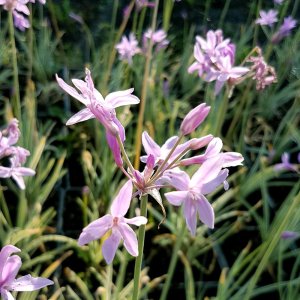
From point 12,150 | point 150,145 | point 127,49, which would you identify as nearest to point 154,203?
point 127,49

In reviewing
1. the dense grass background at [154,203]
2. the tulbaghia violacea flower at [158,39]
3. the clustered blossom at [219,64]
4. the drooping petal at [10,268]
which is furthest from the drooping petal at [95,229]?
the tulbaghia violacea flower at [158,39]

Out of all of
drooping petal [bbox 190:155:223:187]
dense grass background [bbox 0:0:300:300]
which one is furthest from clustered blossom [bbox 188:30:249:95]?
drooping petal [bbox 190:155:223:187]

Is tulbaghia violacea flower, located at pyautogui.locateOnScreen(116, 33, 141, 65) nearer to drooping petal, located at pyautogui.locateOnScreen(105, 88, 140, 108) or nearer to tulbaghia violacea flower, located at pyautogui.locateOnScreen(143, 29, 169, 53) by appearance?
tulbaghia violacea flower, located at pyautogui.locateOnScreen(143, 29, 169, 53)

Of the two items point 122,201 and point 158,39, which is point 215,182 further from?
point 158,39

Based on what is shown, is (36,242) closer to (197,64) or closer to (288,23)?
(197,64)

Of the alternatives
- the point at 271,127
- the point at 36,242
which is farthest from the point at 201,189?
the point at 271,127

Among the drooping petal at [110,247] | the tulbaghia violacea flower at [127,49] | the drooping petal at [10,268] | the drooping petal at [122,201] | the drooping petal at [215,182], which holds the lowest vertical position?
the tulbaghia violacea flower at [127,49]

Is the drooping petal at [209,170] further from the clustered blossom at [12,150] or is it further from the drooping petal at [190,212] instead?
the clustered blossom at [12,150]
